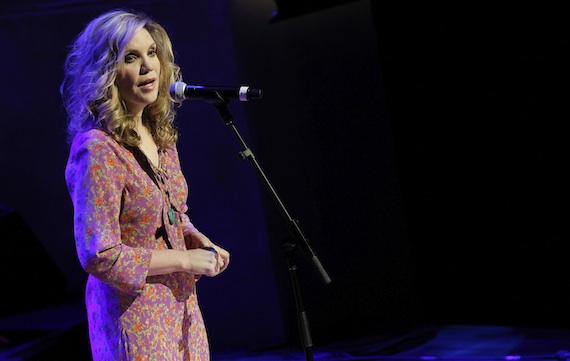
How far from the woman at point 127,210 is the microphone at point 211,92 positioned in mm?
87

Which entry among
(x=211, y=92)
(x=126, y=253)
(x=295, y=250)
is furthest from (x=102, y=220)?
(x=295, y=250)

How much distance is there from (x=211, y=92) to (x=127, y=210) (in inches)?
17.7

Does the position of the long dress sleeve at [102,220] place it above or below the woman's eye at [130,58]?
below

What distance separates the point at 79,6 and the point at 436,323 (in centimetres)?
280

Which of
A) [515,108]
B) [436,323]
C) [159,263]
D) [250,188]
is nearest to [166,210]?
[159,263]

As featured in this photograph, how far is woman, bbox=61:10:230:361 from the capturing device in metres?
1.70

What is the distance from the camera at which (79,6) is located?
4.21 meters

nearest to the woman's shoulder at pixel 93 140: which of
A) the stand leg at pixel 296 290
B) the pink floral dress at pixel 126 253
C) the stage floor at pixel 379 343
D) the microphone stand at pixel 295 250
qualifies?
the pink floral dress at pixel 126 253

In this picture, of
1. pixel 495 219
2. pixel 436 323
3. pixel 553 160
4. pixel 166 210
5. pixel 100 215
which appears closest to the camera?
pixel 100 215

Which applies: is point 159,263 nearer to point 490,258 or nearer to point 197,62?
point 197,62

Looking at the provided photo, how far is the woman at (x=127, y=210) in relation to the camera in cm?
170

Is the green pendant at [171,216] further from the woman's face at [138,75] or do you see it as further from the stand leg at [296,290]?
the stand leg at [296,290]

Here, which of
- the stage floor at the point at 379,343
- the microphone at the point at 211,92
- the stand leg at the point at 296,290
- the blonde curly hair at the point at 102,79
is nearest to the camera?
the blonde curly hair at the point at 102,79

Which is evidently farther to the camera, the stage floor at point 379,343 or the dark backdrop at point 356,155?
the dark backdrop at point 356,155
